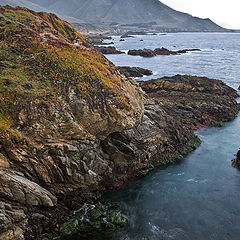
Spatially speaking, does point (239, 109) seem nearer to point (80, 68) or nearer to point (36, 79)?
point (80, 68)

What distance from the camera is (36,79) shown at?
2188 cm

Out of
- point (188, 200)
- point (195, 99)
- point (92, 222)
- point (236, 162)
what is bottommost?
point (92, 222)

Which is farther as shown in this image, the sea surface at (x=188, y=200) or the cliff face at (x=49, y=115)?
the sea surface at (x=188, y=200)

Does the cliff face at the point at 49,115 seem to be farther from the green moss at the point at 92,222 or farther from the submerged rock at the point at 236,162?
the submerged rock at the point at 236,162

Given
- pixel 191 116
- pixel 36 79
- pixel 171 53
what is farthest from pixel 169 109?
pixel 171 53

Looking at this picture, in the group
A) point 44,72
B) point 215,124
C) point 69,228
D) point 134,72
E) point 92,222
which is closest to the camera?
point 69,228

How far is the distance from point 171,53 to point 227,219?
11528cm

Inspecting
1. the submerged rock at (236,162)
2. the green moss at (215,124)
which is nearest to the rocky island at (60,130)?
the submerged rock at (236,162)

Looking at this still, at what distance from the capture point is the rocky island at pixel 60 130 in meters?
16.9

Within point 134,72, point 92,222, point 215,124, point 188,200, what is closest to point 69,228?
point 92,222

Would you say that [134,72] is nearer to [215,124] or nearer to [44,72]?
[215,124]

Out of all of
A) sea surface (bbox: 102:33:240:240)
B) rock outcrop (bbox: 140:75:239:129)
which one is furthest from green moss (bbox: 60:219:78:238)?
rock outcrop (bbox: 140:75:239:129)

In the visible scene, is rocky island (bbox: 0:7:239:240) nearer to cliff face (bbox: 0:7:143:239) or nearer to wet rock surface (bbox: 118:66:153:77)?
cliff face (bbox: 0:7:143:239)

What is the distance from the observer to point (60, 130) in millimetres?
19625
